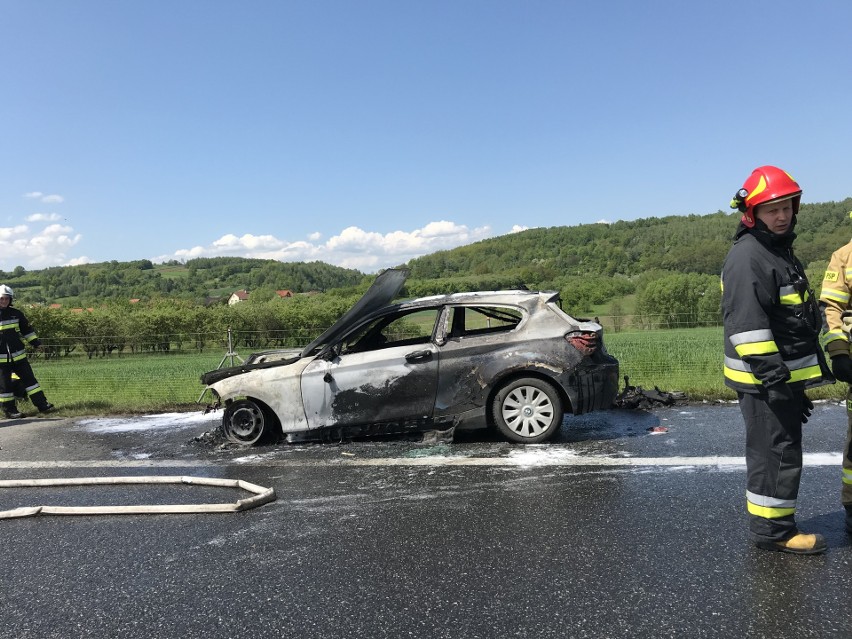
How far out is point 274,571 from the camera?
334 cm

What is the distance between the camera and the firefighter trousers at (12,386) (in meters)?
9.21

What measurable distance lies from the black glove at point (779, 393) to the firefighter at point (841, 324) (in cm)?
62

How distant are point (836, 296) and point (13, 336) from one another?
10.4m

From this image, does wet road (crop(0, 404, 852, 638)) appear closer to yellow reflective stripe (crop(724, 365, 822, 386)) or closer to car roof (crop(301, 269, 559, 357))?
yellow reflective stripe (crop(724, 365, 822, 386))

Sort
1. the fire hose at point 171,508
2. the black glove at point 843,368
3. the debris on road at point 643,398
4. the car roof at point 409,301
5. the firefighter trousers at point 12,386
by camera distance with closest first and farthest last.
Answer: the black glove at point 843,368 → the fire hose at point 171,508 → the car roof at point 409,301 → the debris on road at point 643,398 → the firefighter trousers at point 12,386

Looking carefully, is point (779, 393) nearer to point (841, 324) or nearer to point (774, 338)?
point (774, 338)

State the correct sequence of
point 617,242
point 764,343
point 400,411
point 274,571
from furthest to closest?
point 617,242
point 400,411
point 274,571
point 764,343

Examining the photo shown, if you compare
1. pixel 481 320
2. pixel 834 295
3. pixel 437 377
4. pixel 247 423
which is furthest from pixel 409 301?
pixel 834 295

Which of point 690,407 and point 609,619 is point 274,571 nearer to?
point 609,619

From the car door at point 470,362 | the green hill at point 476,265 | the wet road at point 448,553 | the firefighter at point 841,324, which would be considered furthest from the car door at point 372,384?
the green hill at point 476,265

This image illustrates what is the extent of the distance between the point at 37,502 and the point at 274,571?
9.06ft

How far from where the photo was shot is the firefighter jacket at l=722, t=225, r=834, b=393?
3.09 metres

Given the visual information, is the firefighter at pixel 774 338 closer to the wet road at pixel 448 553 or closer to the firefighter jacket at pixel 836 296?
the wet road at pixel 448 553

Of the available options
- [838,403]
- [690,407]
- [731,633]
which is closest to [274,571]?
[731,633]
